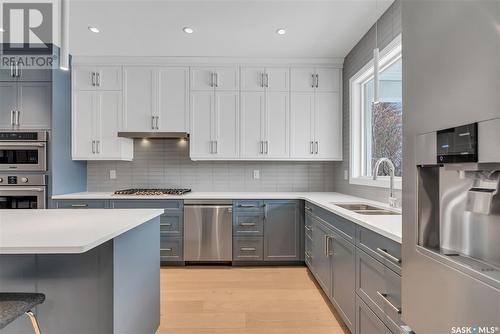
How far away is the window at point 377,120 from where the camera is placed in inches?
99.2

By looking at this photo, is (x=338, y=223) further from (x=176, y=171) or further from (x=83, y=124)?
(x=83, y=124)

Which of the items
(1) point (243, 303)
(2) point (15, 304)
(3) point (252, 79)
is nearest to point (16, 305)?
(2) point (15, 304)

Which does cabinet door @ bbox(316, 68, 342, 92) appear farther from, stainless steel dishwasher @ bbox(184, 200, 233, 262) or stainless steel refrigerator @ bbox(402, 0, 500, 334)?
stainless steel refrigerator @ bbox(402, 0, 500, 334)

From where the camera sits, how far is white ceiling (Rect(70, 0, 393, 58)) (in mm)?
2422

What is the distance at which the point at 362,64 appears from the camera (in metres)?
2.99

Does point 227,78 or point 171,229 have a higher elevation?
point 227,78

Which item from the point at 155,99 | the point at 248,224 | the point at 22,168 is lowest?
the point at 248,224

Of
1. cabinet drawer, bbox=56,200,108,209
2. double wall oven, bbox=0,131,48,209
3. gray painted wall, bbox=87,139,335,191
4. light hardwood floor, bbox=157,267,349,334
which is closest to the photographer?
light hardwood floor, bbox=157,267,349,334

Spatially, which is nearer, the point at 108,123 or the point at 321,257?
the point at 321,257

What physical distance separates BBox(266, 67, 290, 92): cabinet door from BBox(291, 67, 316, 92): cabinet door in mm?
80

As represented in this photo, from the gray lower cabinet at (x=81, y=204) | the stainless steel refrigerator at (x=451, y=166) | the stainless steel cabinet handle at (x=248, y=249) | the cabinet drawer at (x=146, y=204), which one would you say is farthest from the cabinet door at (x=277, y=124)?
the stainless steel refrigerator at (x=451, y=166)

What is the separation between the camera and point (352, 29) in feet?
9.18

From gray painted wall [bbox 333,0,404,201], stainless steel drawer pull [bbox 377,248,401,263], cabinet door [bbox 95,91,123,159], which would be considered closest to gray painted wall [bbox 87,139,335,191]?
cabinet door [bbox 95,91,123,159]

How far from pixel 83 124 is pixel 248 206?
2.39 m
